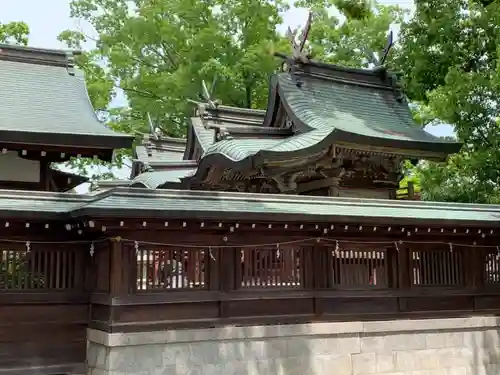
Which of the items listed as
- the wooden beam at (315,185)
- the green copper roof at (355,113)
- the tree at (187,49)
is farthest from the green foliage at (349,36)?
the wooden beam at (315,185)

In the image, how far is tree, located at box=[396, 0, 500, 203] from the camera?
1491 cm

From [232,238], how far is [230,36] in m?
16.8

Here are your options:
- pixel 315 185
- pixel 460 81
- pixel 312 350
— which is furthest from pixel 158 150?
pixel 312 350

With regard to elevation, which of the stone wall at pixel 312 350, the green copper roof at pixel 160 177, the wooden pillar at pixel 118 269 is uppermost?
the green copper roof at pixel 160 177

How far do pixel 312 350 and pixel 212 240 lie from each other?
263 centimetres

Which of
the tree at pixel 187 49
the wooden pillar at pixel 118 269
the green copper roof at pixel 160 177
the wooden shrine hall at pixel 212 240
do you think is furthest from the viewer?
the tree at pixel 187 49

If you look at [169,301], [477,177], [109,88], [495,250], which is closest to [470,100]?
[477,177]

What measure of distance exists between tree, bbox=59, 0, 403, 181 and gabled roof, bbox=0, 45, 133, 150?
10383mm

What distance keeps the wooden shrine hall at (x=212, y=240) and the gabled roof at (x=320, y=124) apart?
72 mm

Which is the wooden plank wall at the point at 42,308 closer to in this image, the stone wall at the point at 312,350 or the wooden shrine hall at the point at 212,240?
the wooden shrine hall at the point at 212,240

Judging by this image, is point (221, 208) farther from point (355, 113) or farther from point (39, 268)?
point (355, 113)

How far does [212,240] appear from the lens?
9.25 meters

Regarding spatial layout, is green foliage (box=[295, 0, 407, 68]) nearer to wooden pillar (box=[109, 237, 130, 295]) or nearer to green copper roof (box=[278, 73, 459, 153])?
green copper roof (box=[278, 73, 459, 153])

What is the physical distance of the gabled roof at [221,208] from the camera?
8.15 m
